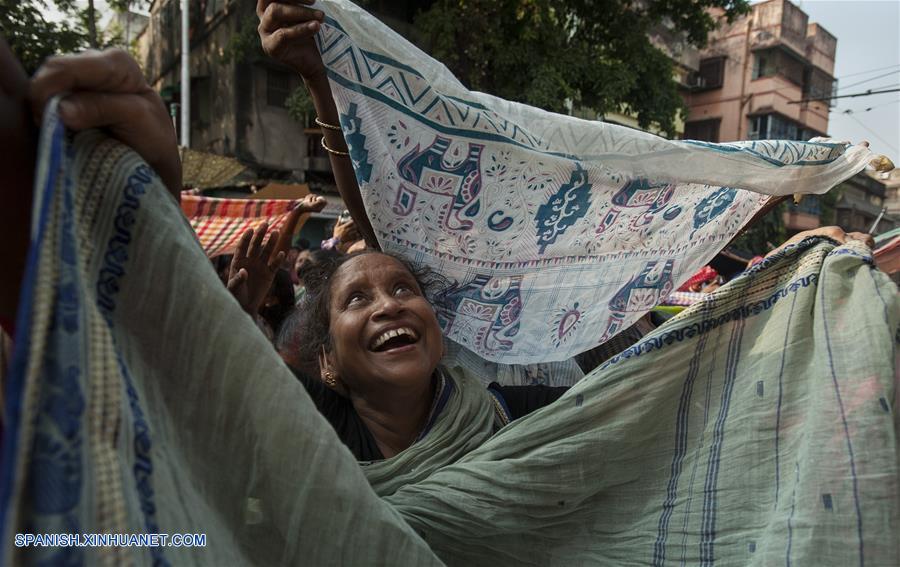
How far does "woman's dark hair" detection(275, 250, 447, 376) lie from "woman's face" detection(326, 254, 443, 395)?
51mm

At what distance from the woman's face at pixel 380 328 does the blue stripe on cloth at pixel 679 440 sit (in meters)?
0.63

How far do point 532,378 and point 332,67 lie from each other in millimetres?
1212

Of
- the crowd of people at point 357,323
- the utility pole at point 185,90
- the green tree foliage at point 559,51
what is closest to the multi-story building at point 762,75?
the green tree foliage at point 559,51

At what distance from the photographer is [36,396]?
60 centimetres

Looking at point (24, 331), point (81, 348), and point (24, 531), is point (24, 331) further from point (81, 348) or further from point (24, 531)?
point (24, 531)

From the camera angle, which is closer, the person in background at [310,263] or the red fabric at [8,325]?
the red fabric at [8,325]

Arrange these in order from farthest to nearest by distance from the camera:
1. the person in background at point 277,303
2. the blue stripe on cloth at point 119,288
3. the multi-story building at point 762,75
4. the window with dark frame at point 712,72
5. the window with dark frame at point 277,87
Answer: the window with dark frame at point 712,72 → the multi-story building at point 762,75 → the window with dark frame at point 277,87 → the person in background at point 277,303 → the blue stripe on cloth at point 119,288

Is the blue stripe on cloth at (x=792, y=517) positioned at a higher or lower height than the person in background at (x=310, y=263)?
lower

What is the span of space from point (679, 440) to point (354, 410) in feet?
2.77

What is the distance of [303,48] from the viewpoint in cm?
155

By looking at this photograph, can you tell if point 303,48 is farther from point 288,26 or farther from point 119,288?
point 119,288

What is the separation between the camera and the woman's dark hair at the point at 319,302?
1.84 m

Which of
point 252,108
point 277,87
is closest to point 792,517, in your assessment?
point 252,108

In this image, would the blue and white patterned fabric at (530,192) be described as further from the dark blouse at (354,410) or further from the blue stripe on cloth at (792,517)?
the blue stripe on cloth at (792,517)
